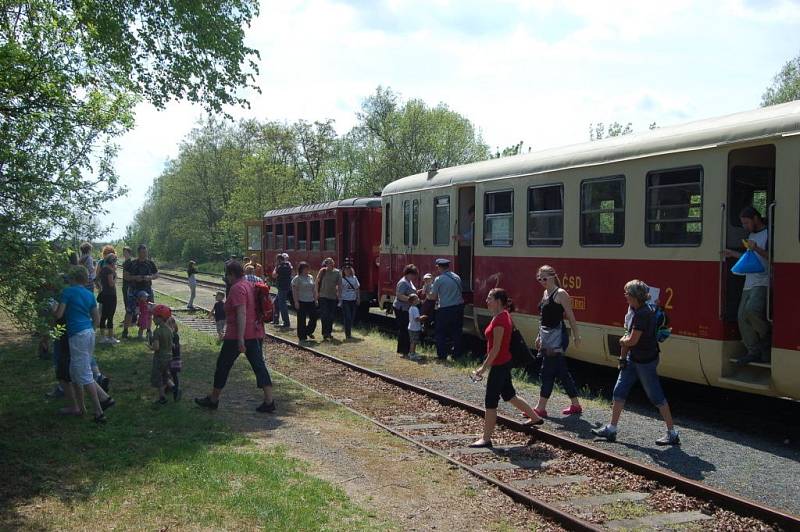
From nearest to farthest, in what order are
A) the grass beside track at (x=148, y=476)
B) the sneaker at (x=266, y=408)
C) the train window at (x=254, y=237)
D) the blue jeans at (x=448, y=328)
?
the grass beside track at (x=148, y=476) → the sneaker at (x=266, y=408) → the blue jeans at (x=448, y=328) → the train window at (x=254, y=237)

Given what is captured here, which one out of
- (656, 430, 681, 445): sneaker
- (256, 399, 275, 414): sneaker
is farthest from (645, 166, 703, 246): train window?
(256, 399, 275, 414): sneaker

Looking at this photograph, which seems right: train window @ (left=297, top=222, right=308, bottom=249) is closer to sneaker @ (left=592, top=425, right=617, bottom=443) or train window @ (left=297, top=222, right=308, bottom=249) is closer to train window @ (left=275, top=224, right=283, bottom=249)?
train window @ (left=275, top=224, right=283, bottom=249)

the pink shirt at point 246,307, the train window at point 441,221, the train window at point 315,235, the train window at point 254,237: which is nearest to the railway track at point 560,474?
the pink shirt at point 246,307

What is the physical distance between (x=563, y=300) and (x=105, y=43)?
1016cm

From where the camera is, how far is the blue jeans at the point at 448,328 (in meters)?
13.5

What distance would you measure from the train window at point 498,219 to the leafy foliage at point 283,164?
36.8 m

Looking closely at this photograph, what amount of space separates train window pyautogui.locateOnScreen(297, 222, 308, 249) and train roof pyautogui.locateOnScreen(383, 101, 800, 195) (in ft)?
35.6

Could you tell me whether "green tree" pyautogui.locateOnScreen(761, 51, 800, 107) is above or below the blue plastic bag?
above

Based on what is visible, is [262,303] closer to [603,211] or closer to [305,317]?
[603,211]

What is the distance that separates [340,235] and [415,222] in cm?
541

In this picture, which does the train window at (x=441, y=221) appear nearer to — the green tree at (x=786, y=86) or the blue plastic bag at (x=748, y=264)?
the blue plastic bag at (x=748, y=264)

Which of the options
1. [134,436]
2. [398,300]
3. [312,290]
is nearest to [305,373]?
[398,300]

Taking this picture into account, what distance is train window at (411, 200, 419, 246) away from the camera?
1582 centimetres

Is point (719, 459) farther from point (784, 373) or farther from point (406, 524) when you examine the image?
point (406, 524)
